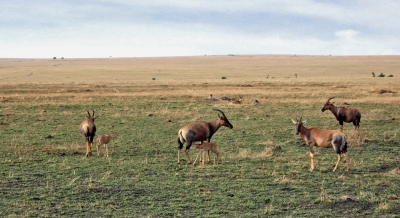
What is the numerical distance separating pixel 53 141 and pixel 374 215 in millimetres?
13455

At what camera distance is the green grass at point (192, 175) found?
9.64 metres

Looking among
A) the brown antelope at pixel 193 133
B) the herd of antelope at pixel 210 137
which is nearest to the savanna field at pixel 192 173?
the herd of antelope at pixel 210 137

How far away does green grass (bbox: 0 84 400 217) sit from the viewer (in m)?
9.64

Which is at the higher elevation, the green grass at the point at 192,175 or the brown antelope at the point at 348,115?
the brown antelope at the point at 348,115

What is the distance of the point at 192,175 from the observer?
12.4m

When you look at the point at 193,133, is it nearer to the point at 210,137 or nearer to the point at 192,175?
the point at 210,137

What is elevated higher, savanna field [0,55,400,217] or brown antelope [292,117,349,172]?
brown antelope [292,117,349,172]

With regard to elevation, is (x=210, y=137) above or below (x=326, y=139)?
below

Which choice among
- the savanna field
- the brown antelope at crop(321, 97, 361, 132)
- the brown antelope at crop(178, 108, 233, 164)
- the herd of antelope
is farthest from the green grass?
the brown antelope at crop(321, 97, 361, 132)

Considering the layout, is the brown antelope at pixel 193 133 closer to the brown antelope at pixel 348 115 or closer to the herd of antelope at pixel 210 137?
the herd of antelope at pixel 210 137

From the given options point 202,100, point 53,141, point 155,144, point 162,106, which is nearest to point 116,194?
point 155,144

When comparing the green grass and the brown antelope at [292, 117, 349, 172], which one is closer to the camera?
the green grass

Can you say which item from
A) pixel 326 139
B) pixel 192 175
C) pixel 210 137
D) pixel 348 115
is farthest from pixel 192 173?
pixel 348 115

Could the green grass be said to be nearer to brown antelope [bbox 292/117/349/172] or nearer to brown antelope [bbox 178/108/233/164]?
brown antelope [bbox 292/117/349/172]
